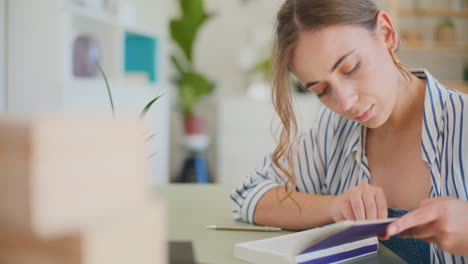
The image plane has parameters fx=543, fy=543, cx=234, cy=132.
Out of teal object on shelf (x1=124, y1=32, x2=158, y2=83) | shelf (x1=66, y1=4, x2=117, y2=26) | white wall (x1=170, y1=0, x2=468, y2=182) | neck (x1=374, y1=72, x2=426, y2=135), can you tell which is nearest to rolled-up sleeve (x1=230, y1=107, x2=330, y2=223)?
neck (x1=374, y1=72, x2=426, y2=135)

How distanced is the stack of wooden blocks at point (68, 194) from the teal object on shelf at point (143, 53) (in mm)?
4012

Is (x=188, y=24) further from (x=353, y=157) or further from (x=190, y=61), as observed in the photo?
(x=353, y=157)

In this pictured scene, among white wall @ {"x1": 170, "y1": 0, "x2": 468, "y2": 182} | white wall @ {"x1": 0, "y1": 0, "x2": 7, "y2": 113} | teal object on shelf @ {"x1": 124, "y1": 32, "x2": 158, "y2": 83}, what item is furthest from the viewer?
white wall @ {"x1": 170, "y1": 0, "x2": 468, "y2": 182}

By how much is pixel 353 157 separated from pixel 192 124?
12.2 feet

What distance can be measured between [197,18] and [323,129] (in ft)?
12.2

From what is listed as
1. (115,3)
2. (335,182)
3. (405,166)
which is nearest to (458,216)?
(405,166)

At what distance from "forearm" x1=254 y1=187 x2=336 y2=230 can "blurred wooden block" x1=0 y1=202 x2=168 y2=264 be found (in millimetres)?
799

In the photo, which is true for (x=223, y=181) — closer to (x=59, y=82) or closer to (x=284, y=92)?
(x=59, y=82)

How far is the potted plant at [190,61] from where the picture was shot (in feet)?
16.3

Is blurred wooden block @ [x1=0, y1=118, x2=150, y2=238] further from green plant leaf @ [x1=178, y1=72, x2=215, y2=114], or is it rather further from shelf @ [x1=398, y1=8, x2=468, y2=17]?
shelf @ [x1=398, y1=8, x2=468, y2=17]

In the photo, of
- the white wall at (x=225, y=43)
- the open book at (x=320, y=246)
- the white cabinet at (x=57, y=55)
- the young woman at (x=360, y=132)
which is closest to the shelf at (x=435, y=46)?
the white wall at (x=225, y=43)

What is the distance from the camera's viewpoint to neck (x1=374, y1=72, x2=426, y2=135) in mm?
1264

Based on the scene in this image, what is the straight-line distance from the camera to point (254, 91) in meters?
5.02

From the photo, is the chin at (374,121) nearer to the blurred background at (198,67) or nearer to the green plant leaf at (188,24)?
the blurred background at (198,67)
